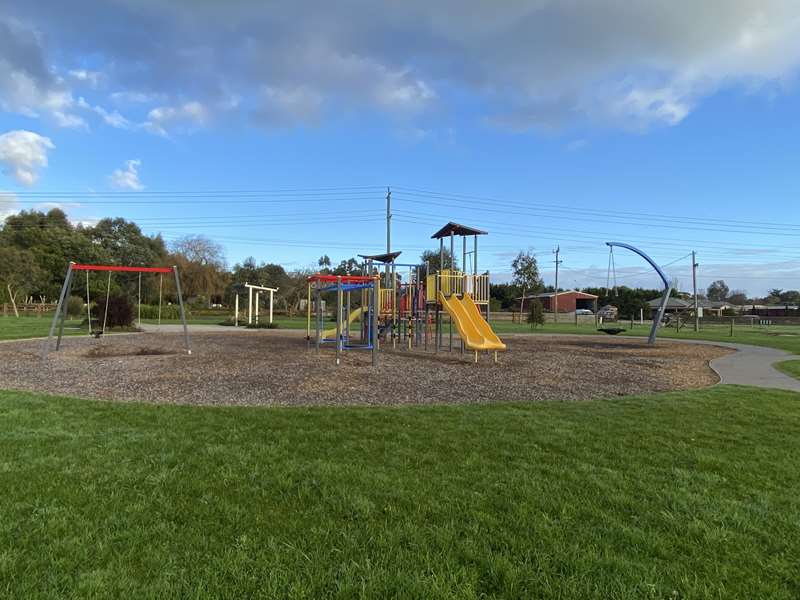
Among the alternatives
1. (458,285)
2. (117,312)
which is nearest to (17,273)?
(117,312)

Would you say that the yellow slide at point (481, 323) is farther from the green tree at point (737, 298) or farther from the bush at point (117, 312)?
the green tree at point (737, 298)

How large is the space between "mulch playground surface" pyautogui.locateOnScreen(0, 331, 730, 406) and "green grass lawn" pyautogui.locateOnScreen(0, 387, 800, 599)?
1.97 metres

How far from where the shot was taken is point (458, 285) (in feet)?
52.1

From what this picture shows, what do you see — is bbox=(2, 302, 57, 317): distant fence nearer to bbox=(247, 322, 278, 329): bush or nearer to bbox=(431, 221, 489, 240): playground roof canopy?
bbox=(247, 322, 278, 329): bush

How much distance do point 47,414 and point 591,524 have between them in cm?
594

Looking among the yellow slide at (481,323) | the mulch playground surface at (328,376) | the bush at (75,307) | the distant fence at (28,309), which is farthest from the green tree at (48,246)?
the yellow slide at (481,323)

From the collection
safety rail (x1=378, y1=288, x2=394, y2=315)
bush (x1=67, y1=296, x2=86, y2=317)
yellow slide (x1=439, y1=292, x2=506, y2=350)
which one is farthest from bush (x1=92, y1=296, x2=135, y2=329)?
yellow slide (x1=439, y1=292, x2=506, y2=350)

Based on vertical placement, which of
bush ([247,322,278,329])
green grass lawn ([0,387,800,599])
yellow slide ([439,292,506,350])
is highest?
yellow slide ([439,292,506,350])

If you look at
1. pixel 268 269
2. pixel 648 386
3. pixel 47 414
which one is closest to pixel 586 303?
pixel 268 269

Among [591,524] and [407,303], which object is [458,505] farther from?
[407,303]

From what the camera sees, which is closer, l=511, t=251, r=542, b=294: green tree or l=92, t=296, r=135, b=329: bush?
l=92, t=296, r=135, b=329: bush

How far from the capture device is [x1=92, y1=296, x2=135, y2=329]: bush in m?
24.5

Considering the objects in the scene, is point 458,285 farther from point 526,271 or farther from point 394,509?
point 526,271

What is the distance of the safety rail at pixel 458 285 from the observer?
15.4m
